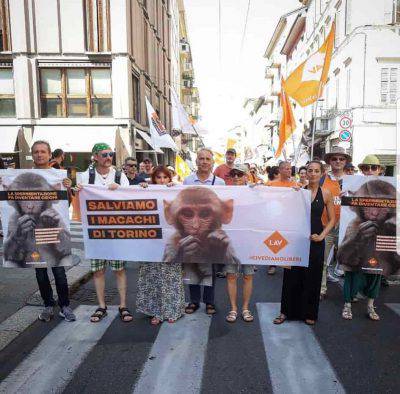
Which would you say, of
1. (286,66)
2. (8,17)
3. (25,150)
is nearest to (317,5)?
(286,66)

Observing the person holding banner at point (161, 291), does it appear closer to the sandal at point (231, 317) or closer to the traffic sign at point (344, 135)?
the sandal at point (231, 317)

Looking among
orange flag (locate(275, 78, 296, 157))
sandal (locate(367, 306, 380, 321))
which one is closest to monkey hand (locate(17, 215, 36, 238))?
sandal (locate(367, 306, 380, 321))

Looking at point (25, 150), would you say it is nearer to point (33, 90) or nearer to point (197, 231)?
point (33, 90)

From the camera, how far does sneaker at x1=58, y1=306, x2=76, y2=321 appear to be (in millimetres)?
4129

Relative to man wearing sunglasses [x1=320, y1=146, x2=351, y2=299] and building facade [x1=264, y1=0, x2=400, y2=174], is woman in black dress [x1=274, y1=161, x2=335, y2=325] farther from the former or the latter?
building facade [x1=264, y1=0, x2=400, y2=174]

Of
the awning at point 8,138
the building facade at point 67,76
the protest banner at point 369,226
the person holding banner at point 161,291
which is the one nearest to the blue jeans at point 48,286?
the person holding banner at point 161,291

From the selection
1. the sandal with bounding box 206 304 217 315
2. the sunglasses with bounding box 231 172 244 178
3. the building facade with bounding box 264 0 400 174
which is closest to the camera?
the sandal with bounding box 206 304 217 315

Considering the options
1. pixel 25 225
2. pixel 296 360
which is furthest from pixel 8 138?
pixel 296 360

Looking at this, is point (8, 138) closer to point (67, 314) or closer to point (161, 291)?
point (67, 314)

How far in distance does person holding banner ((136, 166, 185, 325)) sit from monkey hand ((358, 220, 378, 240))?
217 cm

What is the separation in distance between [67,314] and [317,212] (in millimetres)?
3145

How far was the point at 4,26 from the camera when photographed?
1559 cm

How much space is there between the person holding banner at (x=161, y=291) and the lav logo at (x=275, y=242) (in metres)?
1.08

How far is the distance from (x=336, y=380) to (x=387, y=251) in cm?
182
